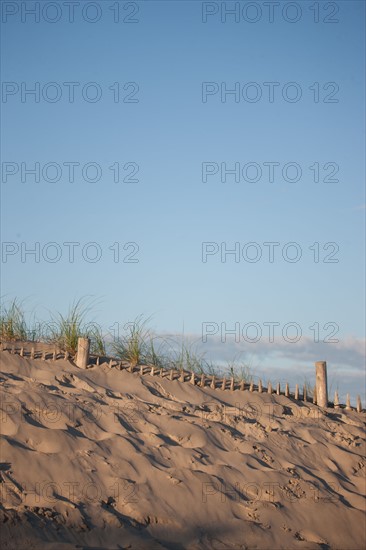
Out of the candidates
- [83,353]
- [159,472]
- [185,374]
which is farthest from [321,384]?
[159,472]

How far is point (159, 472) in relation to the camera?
5.50 metres

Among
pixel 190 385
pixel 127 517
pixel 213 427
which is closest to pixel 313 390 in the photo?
pixel 190 385

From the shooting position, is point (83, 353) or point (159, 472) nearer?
point (159, 472)

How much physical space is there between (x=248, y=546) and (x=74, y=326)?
4.98 metres

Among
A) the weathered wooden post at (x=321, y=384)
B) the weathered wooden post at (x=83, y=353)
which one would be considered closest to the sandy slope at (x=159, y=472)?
the weathered wooden post at (x=83, y=353)

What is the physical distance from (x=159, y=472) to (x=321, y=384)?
453 cm

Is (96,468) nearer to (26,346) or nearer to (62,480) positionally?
(62,480)

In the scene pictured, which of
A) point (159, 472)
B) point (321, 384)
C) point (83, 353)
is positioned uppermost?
point (83, 353)

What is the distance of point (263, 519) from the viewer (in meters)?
5.25

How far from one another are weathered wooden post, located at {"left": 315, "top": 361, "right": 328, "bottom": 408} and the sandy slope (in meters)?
1.38

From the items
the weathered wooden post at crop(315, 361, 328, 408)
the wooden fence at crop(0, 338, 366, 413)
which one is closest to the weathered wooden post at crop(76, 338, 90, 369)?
the wooden fence at crop(0, 338, 366, 413)

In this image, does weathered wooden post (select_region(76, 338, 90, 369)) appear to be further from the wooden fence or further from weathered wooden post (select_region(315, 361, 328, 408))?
weathered wooden post (select_region(315, 361, 328, 408))

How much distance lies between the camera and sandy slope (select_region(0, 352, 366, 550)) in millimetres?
4676

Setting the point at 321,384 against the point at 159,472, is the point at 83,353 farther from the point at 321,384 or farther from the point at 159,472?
the point at 321,384
